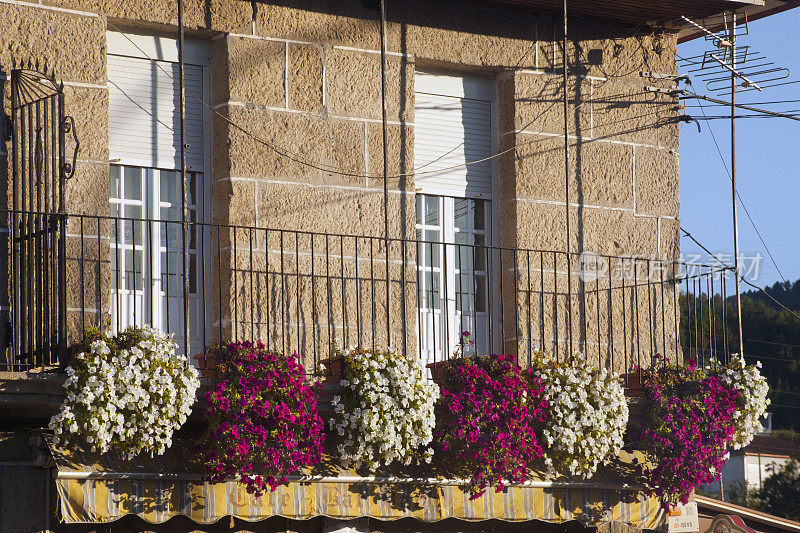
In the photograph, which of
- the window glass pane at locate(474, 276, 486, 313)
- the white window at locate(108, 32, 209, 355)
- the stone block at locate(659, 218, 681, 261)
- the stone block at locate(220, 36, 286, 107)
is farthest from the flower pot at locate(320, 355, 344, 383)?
the stone block at locate(659, 218, 681, 261)

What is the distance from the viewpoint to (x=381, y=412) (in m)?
9.66

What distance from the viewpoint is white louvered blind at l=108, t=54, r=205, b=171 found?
10125 millimetres

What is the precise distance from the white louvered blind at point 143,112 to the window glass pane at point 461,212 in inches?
106

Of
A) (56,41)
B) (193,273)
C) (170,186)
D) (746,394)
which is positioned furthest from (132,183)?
(746,394)

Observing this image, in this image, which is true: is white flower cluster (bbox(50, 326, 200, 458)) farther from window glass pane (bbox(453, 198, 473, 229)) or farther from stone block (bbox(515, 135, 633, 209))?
stone block (bbox(515, 135, 633, 209))

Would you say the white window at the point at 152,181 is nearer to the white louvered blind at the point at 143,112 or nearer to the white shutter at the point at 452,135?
the white louvered blind at the point at 143,112

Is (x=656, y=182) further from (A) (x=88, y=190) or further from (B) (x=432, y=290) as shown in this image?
(A) (x=88, y=190)

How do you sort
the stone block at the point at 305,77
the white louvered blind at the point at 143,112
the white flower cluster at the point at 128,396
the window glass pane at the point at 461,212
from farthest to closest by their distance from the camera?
the window glass pane at the point at 461,212 < the stone block at the point at 305,77 < the white louvered blind at the point at 143,112 < the white flower cluster at the point at 128,396

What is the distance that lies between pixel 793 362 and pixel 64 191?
143 feet

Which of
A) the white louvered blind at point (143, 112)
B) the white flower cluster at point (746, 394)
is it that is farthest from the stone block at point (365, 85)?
the white flower cluster at point (746, 394)

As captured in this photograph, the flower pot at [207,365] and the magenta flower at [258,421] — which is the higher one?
the flower pot at [207,365]

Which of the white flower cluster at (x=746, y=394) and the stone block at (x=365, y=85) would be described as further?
the white flower cluster at (x=746, y=394)

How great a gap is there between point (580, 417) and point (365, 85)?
3.41 m

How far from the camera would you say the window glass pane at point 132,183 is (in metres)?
10.2
